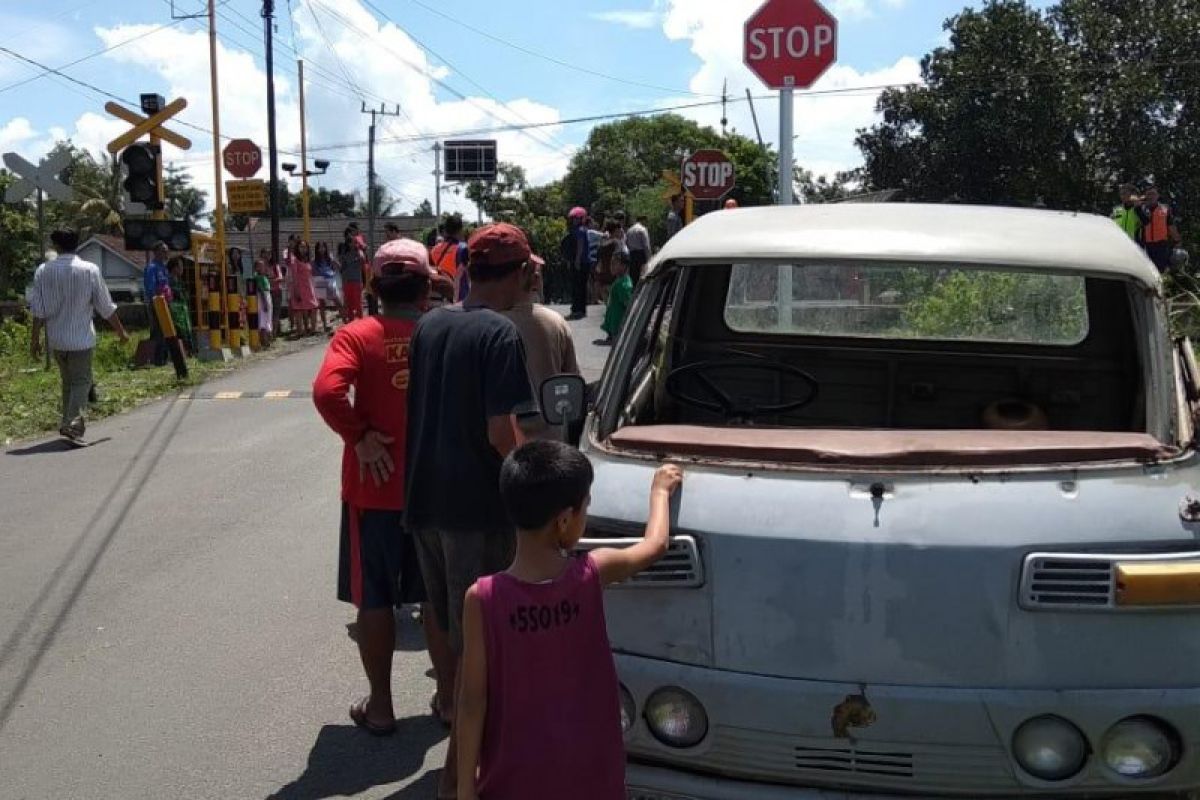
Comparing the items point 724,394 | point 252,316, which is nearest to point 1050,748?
point 724,394

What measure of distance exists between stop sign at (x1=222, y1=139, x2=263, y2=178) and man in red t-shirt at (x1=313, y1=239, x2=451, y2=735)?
2306 cm

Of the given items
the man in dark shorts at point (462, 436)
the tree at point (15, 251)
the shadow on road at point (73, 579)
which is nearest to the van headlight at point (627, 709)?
the man in dark shorts at point (462, 436)

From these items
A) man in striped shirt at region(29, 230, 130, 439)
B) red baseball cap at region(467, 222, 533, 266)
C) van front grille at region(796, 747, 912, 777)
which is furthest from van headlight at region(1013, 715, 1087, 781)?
man in striped shirt at region(29, 230, 130, 439)

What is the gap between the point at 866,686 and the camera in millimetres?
2678

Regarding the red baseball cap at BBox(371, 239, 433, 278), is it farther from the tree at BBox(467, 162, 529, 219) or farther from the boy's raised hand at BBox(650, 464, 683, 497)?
the tree at BBox(467, 162, 529, 219)

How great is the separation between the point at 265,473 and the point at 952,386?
19.6 ft

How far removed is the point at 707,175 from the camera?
52.4 ft

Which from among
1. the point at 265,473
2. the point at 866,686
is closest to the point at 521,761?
the point at 866,686

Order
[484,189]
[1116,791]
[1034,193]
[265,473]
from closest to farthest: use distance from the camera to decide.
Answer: [1116,791] < [265,473] < [1034,193] < [484,189]

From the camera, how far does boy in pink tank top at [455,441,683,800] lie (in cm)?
246

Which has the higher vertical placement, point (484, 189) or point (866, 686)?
point (484, 189)

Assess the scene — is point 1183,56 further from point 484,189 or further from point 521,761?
point 484,189

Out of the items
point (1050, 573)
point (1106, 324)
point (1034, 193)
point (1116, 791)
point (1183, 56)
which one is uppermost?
point (1183, 56)

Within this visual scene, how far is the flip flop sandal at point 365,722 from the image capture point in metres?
4.39
